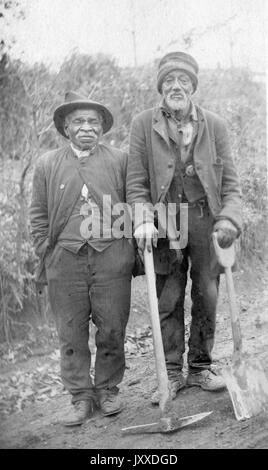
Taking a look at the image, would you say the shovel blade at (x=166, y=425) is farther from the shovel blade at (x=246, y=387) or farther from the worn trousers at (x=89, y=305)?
the worn trousers at (x=89, y=305)

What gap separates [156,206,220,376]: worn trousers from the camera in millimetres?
3775

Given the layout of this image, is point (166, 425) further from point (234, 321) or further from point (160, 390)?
point (234, 321)

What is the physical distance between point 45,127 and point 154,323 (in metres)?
2.21

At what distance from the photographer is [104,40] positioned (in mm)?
4387

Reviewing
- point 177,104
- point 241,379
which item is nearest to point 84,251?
point 177,104

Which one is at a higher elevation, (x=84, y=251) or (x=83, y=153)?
(x=83, y=153)

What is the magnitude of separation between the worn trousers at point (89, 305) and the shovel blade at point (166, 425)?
1.34 feet

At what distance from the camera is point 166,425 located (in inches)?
131

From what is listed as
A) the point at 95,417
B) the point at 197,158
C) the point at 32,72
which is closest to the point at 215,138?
the point at 197,158

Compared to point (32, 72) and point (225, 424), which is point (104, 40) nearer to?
point (32, 72)

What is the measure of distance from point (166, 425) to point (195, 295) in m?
0.96

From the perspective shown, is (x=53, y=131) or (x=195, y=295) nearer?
(x=195, y=295)

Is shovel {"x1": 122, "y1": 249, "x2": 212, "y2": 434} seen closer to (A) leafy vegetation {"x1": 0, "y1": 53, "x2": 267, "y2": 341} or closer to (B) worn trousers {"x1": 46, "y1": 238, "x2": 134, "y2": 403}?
(B) worn trousers {"x1": 46, "y1": 238, "x2": 134, "y2": 403}

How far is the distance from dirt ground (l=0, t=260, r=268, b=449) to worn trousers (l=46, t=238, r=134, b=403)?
10.2 inches
